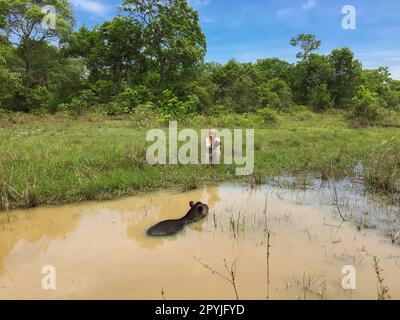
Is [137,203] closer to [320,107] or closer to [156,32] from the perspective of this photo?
[156,32]

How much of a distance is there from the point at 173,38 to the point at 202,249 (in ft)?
73.9

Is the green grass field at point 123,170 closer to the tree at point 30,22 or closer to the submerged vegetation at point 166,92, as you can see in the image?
the submerged vegetation at point 166,92

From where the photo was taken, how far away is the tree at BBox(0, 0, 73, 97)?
2234cm

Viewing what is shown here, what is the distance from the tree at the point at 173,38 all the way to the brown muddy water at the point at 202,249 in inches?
801

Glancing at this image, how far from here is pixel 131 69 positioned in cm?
2867

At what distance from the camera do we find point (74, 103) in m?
23.9

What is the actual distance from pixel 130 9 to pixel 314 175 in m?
21.3

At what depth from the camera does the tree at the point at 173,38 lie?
1000 inches

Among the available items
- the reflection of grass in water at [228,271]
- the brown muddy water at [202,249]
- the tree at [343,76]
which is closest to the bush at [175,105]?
the tree at [343,76]

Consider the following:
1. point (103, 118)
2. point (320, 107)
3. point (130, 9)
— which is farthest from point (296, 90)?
point (103, 118)

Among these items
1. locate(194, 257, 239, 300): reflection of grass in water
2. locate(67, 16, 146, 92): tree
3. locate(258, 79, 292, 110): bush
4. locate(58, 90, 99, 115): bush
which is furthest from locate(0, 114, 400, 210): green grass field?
locate(67, 16, 146, 92): tree

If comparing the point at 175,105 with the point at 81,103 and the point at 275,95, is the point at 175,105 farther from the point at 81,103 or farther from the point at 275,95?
the point at 275,95

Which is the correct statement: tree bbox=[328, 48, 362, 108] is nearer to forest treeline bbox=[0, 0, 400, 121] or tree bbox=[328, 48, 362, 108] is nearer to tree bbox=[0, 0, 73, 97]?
forest treeline bbox=[0, 0, 400, 121]

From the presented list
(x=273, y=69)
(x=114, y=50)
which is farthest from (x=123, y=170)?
(x=273, y=69)
